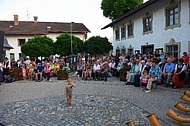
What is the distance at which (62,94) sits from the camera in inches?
420

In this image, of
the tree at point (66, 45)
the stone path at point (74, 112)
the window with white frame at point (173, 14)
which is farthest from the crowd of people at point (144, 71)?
the tree at point (66, 45)

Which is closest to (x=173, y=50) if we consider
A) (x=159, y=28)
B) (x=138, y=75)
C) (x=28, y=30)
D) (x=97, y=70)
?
(x=159, y=28)

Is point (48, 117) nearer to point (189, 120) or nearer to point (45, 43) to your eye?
point (189, 120)

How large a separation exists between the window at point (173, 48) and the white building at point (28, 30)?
2984 cm

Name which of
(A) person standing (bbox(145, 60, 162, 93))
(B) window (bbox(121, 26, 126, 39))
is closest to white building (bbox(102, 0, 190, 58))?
(B) window (bbox(121, 26, 126, 39))

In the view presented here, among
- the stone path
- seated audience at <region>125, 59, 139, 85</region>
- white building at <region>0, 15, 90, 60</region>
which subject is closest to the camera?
the stone path

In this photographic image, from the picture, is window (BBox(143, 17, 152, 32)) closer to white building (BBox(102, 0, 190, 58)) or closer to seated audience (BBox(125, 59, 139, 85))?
white building (BBox(102, 0, 190, 58))

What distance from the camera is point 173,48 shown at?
51.8ft

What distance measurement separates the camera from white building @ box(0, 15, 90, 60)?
4453cm

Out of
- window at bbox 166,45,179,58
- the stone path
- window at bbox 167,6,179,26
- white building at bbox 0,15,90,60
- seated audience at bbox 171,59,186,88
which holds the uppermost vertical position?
white building at bbox 0,15,90,60

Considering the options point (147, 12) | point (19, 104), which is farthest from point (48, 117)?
point (147, 12)

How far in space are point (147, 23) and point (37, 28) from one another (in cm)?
3240

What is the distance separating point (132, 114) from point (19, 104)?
4.30 meters

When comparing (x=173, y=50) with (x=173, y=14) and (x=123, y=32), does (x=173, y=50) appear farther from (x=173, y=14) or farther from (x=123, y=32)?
(x=123, y=32)
